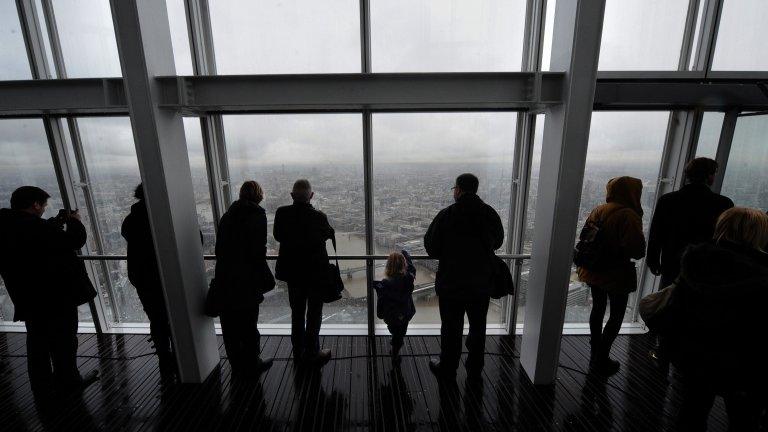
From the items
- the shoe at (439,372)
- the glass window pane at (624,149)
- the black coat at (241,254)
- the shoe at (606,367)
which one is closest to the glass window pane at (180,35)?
the black coat at (241,254)

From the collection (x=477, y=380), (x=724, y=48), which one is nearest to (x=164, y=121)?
(x=477, y=380)

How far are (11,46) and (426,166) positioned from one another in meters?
4.61

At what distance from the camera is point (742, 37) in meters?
3.32

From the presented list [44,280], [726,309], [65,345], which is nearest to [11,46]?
[44,280]

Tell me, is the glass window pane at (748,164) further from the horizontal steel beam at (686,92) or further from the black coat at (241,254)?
the black coat at (241,254)

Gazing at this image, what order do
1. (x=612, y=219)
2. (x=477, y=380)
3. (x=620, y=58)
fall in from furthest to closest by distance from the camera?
(x=620, y=58) → (x=477, y=380) → (x=612, y=219)

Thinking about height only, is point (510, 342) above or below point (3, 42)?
below

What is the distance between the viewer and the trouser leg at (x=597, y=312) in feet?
10.5

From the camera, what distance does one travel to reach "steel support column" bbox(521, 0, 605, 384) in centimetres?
245

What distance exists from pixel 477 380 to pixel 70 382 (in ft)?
12.5

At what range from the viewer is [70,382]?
307cm

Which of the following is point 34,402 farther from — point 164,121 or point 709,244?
point 709,244

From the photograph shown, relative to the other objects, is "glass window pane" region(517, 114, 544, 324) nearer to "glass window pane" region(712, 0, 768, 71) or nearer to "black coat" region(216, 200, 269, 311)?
"glass window pane" region(712, 0, 768, 71)

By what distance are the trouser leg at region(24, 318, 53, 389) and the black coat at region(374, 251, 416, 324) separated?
118 inches
